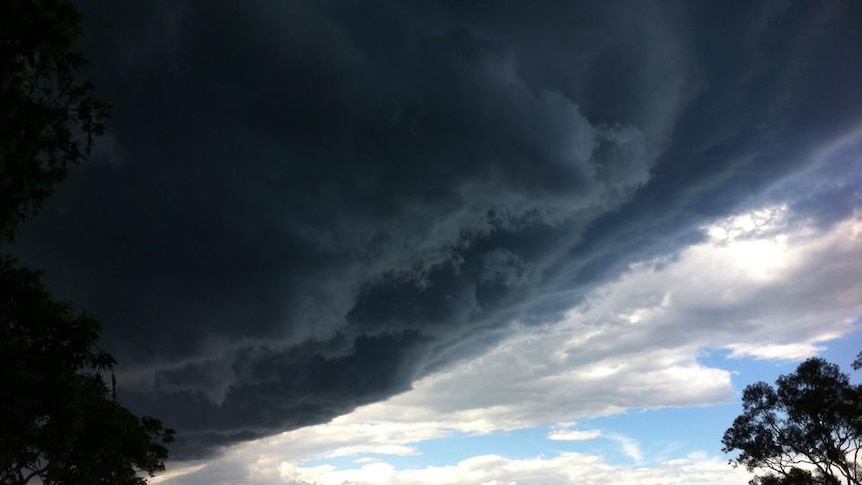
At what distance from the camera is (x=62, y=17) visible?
46.3 ft

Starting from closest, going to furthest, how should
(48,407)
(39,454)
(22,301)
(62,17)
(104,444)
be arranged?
(62,17), (22,301), (48,407), (39,454), (104,444)

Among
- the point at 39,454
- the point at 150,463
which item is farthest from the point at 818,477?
the point at 39,454

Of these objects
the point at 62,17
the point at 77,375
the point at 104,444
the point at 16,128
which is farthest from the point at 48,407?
the point at 62,17

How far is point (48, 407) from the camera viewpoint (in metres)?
21.8

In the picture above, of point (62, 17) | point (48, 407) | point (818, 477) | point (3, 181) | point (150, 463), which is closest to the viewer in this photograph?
point (62, 17)

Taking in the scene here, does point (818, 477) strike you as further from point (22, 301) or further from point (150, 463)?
point (22, 301)

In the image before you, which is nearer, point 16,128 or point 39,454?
point 16,128

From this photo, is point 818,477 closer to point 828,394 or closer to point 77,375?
point 828,394

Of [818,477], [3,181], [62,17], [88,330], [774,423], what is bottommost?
[818,477]

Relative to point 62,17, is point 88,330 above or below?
below

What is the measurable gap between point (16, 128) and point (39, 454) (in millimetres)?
17591

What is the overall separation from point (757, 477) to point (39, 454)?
46091 millimetres

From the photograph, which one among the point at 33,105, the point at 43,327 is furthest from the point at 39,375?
the point at 33,105

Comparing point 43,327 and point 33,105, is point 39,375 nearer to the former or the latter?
point 43,327
